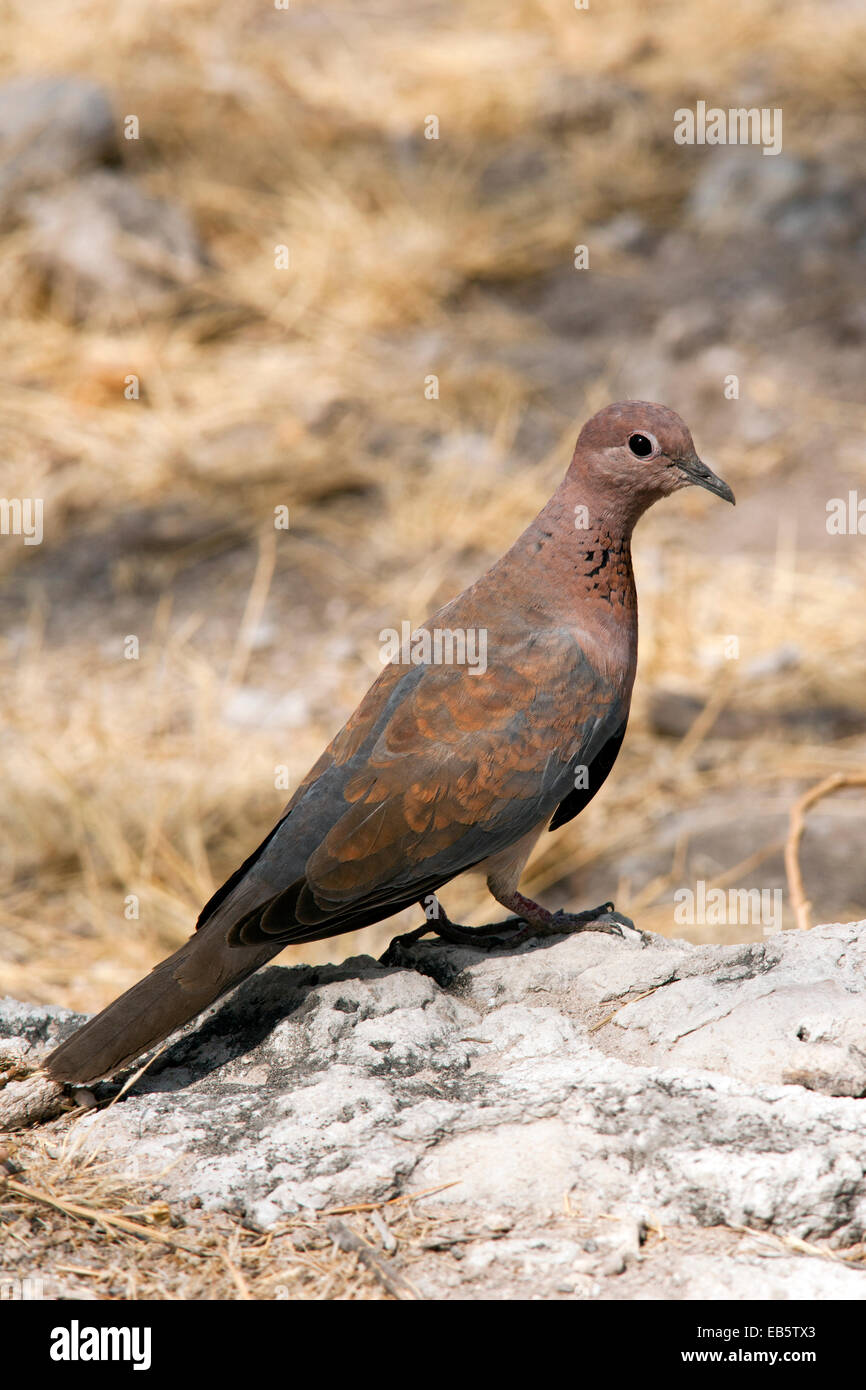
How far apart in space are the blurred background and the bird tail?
1.85m

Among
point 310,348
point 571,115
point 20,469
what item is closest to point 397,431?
point 310,348

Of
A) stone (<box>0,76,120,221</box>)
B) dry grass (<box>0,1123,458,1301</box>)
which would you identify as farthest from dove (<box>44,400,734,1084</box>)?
stone (<box>0,76,120,221</box>)

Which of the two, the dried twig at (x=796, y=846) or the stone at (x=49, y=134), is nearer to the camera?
the dried twig at (x=796, y=846)

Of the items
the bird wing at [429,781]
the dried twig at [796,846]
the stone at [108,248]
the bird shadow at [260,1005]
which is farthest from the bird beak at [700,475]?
the stone at [108,248]

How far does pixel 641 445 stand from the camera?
3.26m

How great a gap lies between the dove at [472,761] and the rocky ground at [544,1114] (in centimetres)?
17

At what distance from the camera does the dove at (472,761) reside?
2842 mm

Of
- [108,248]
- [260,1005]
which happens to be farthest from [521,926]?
[108,248]

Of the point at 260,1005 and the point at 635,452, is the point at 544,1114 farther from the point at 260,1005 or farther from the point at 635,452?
the point at 635,452

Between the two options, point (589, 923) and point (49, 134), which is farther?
point (49, 134)

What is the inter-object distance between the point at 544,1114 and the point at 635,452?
1488mm

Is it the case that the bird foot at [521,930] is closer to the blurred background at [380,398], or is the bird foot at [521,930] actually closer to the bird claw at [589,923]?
the bird claw at [589,923]

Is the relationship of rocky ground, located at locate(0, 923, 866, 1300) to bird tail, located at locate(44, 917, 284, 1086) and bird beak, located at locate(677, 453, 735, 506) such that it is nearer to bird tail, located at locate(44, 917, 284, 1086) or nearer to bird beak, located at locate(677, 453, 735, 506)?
bird tail, located at locate(44, 917, 284, 1086)

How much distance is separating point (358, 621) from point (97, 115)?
13.4 ft
